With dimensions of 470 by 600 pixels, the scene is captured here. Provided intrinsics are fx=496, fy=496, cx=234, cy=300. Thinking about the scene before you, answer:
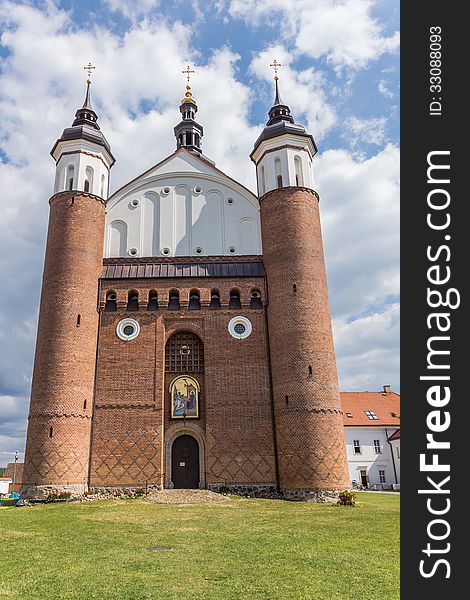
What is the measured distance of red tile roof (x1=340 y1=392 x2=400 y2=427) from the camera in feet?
143

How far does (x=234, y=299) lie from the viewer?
27.3 metres

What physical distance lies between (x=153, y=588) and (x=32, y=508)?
49.9 feet

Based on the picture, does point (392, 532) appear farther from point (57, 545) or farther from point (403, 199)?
point (403, 199)

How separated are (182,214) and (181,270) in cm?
418

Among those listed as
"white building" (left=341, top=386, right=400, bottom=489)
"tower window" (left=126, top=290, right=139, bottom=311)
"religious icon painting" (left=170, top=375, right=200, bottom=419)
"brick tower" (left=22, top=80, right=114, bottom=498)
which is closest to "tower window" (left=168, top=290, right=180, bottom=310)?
"tower window" (left=126, top=290, right=139, bottom=311)

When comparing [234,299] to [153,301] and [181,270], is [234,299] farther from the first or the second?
[153,301]

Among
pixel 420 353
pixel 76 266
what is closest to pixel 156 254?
pixel 76 266

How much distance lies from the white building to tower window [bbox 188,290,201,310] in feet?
72.4

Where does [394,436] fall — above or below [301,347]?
below

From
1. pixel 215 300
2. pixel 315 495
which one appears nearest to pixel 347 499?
pixel 315 495

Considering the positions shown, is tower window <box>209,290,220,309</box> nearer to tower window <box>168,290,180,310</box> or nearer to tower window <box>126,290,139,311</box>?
tower window <box>168,290,180,310</box>

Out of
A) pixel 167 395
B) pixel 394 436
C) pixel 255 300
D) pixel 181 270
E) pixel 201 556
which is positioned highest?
pixel 181 270

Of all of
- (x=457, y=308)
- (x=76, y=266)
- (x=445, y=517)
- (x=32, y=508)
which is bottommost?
(x=32, y=508)

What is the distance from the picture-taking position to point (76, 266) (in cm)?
2597
